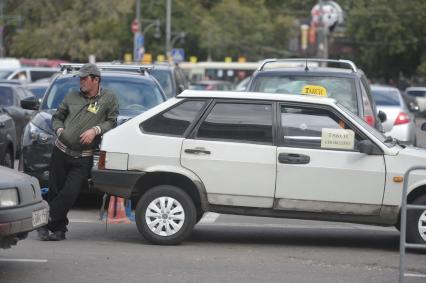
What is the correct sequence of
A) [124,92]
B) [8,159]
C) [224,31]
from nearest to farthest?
[124,92]
[8,159]
[224,31]

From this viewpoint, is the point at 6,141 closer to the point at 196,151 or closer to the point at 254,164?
the point at 196,151

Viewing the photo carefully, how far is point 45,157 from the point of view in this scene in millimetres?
12062

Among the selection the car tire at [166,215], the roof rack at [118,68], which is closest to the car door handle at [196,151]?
the car tire at [166,215]

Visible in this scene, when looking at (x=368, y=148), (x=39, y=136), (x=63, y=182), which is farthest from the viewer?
(x=39, y=136)

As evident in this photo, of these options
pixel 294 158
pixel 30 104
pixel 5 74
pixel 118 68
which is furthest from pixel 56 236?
pixel 5 74

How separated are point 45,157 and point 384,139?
14.3 feet

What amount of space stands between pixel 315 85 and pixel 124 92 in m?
2.68

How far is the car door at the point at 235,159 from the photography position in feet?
32.0

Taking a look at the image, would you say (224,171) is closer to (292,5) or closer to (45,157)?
(45,157)

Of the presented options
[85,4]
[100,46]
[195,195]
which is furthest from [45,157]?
[100,46]

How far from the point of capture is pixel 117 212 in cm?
1164

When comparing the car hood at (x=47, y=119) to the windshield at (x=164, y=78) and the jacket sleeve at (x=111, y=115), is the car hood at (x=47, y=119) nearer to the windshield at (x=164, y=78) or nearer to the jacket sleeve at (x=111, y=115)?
the jacket sleeve at (x=111, y=115)

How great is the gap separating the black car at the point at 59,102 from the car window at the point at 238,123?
235cm

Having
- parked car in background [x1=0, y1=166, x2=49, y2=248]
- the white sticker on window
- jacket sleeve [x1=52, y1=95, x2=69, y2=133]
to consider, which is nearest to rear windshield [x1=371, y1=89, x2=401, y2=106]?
the white sticker on window
